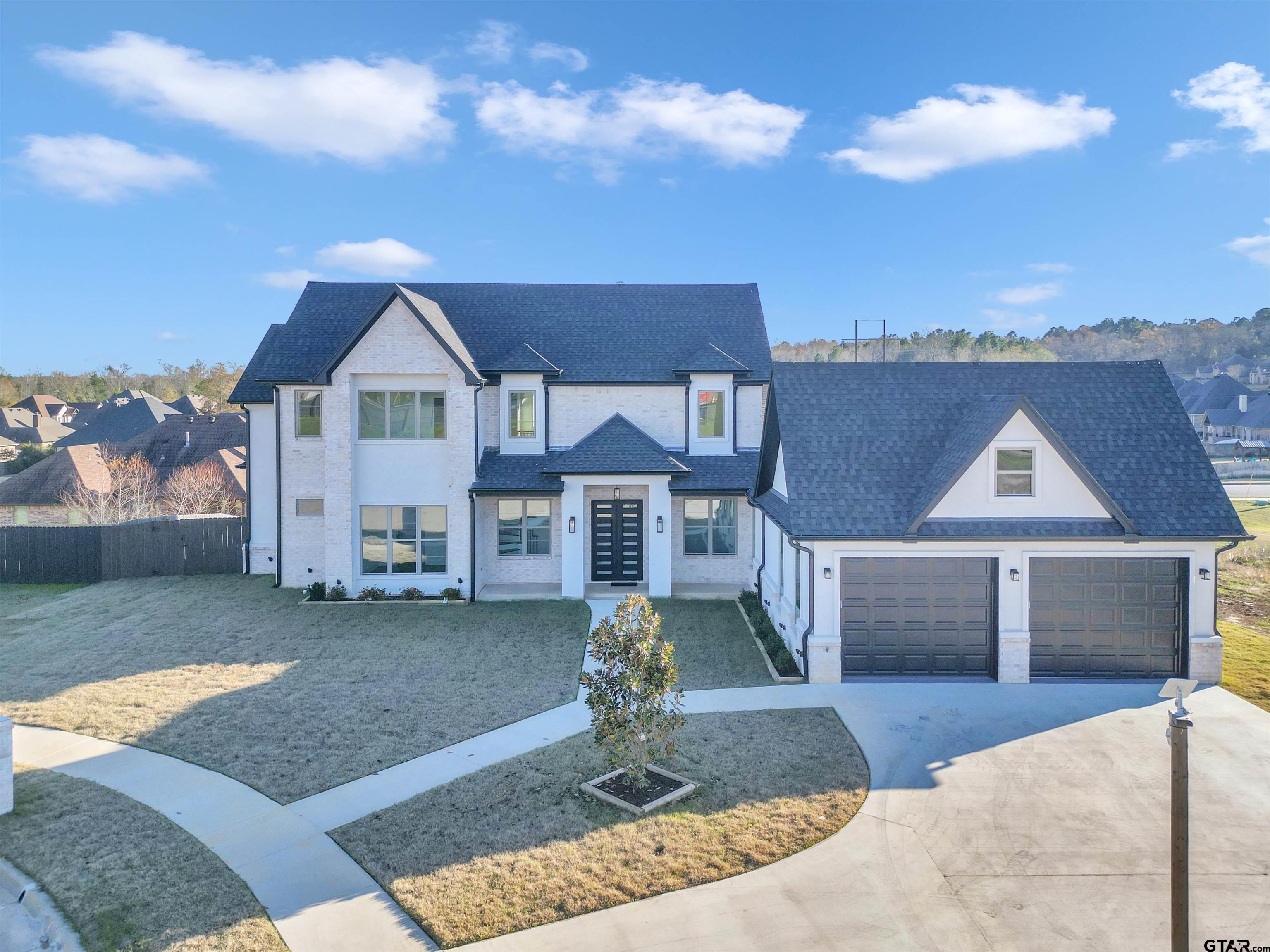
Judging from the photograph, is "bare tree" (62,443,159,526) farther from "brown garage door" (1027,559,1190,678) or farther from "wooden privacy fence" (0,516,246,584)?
"brown garage door" (1027,559,1190,678)

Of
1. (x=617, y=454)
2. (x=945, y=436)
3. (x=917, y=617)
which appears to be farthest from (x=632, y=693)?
(x=617, y=454)

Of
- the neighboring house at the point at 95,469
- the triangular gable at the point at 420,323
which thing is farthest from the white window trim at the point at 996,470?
the neighboring house at the point at 95,469

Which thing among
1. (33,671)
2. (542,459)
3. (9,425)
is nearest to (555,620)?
(542,459)

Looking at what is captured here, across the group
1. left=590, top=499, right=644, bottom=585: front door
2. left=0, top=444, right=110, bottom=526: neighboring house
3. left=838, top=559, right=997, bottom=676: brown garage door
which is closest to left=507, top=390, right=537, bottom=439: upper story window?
left=590, top=499, right=644, bottom=585: front door

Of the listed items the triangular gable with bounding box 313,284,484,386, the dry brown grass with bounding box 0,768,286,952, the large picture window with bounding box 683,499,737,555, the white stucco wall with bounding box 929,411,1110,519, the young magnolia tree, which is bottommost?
the dry brown grass with bounding box 0,768,286,952

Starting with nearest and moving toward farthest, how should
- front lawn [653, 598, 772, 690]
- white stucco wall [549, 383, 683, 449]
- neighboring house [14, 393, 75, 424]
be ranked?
front lawn [653, 598, 772, 690], white stucco wall [549, 383, 683, 449], neighboring house [14, 393, 75, 424]

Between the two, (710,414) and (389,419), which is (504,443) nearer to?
(389,419)

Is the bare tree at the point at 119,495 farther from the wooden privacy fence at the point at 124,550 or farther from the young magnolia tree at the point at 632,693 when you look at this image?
the young magnolia tree at the point at 632,693
